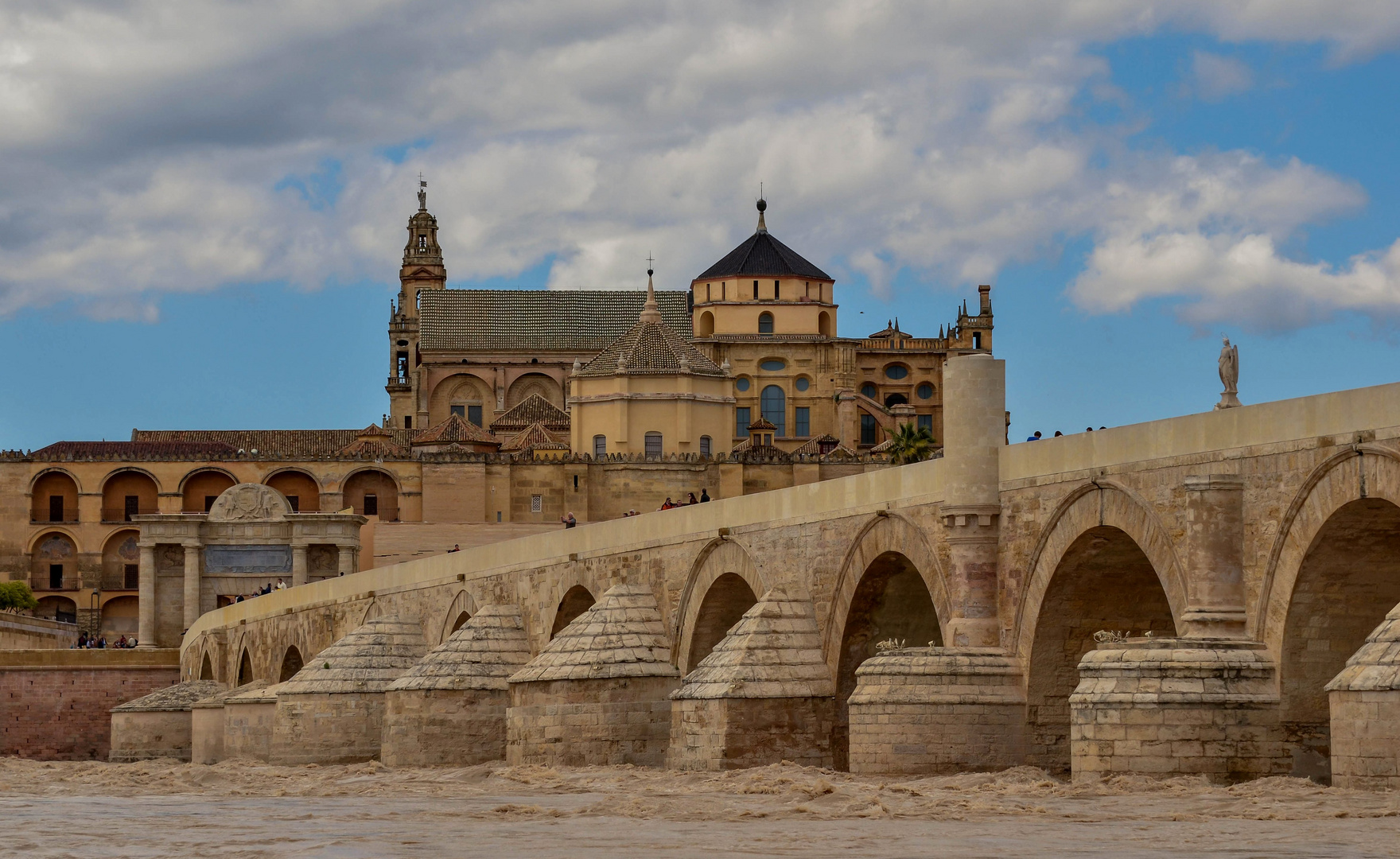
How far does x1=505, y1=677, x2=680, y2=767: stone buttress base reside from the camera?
27.0 m

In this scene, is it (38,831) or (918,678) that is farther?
(918,678)

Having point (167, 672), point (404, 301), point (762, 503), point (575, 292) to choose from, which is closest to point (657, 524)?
point (762, 503)

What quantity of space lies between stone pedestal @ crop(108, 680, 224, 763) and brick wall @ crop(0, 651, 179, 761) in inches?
156

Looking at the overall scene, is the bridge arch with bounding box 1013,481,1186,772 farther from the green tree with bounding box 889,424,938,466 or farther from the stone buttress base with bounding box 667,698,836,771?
the green tree with bounding box 889,424,938,466

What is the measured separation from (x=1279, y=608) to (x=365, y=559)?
176 ft

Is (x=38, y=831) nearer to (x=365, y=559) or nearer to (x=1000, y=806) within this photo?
(x=1000, y=806)

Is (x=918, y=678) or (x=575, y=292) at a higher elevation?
(x=575, y=292)

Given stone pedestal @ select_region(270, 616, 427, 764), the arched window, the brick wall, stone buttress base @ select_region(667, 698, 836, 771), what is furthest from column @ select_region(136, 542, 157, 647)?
stone buttress base @ select_region(667, 698, 836, 771)

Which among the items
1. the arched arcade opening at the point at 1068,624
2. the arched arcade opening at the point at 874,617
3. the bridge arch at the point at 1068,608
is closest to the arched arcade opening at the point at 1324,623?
the bridge arch at the point at 1068,608

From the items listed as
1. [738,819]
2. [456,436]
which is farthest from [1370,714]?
[456,436]

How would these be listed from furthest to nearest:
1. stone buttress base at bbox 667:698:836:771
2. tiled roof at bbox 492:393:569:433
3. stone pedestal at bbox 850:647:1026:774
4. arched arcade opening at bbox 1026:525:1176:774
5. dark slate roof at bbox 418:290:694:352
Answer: dark slate roof at bbox 418:290:694:352
tiled roof at bbox 492:393:569:433
stone buttress base at bbox 667:698:836:771
arched arcade opening at bbox 1026:525:1176:774
stone pedestal at bbox 850:647:1026:774

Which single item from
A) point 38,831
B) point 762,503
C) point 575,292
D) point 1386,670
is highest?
point 575,292

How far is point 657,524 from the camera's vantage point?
30781 millimetres

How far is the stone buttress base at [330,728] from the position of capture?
3544 centimetres
